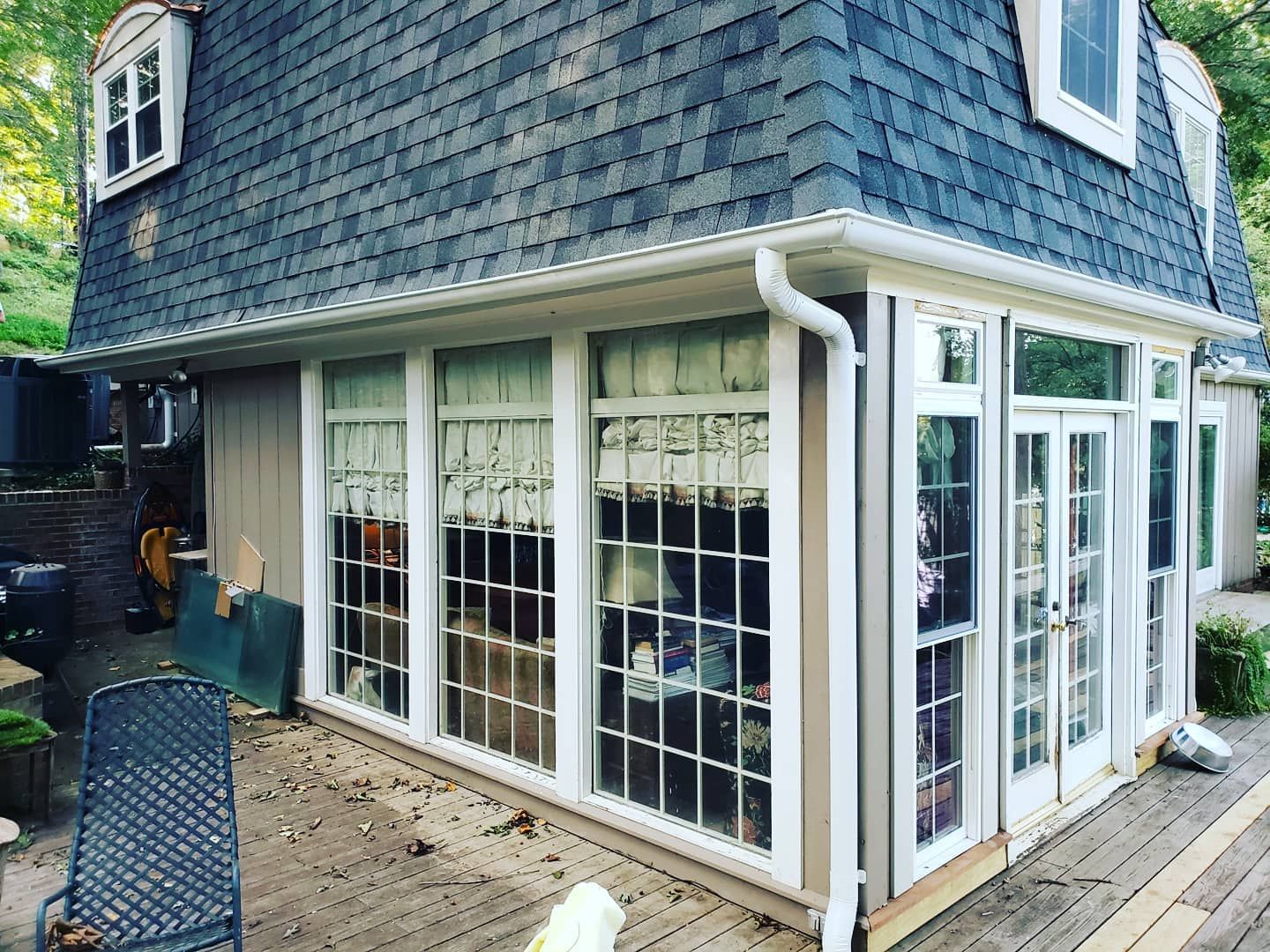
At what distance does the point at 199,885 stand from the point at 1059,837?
373 cm

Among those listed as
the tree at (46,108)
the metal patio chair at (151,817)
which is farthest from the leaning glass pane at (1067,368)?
the tree at (46,108)

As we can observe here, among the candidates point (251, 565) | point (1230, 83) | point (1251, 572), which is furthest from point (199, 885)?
point (1230, 83)

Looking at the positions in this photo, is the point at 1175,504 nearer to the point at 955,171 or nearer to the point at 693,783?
the point at 955,171

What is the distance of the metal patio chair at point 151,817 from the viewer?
9.44ft

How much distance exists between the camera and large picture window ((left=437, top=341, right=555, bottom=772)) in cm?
451

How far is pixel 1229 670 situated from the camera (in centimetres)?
601

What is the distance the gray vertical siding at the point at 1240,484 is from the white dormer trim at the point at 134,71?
10.0 metres

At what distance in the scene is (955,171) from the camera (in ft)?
11.2

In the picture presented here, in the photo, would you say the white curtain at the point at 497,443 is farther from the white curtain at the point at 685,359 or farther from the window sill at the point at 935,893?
the window sill at the point at 935,893

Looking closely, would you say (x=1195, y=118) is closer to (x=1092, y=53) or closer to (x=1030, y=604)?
(x=1092, y=53)

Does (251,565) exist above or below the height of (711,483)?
below

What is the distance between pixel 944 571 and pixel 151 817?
3.08 metres

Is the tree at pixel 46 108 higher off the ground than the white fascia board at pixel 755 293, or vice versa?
the tree at pixel 46 108

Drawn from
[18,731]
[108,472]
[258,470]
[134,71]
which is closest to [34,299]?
[108,472]
